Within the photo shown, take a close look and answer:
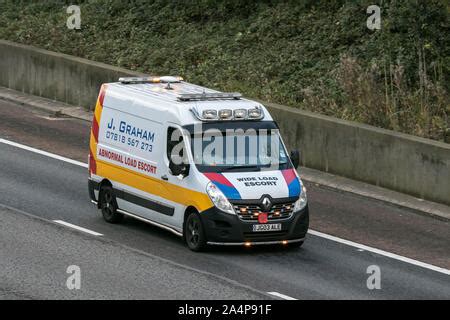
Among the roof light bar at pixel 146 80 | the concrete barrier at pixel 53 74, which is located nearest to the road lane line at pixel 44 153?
the concrete barrier at pixel 53 74

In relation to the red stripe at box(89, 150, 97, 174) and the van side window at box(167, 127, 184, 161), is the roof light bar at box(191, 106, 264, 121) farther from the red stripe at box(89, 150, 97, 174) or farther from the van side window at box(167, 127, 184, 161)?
the red stripe at box(89, 150, 97, 174)

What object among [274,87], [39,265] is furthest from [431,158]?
[39,265]

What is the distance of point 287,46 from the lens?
3023 centimetres

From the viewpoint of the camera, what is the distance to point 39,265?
18.9 m

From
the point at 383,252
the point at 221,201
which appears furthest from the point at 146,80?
the point at 383,252

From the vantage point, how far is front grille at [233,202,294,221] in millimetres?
19812

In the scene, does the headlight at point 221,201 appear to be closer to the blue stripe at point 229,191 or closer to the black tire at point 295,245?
the blue stripe at point 229,191

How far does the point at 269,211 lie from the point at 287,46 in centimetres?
1087

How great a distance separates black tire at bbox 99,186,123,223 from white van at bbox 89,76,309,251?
16 millimetres

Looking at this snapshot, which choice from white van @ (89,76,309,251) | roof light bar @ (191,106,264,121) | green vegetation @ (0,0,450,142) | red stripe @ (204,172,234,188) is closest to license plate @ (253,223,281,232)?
white van @ (89,76,309,251)

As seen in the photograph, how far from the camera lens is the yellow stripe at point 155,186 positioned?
19.9 m

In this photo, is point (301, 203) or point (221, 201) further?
point (301, 203)

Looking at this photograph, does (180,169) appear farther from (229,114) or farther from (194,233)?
(229,114)
